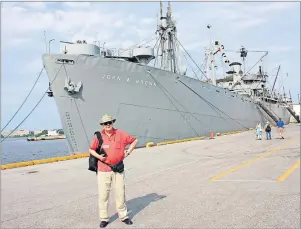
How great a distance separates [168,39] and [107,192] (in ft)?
78.8

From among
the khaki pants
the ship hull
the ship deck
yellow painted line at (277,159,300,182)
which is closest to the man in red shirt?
the khaki pants

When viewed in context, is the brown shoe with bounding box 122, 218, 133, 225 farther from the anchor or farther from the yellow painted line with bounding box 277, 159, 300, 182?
the anchor

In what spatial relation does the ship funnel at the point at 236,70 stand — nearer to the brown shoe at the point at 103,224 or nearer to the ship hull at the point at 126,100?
the ship hull at the point at 126,100

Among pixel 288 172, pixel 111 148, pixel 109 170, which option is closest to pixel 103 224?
pixel 109 170

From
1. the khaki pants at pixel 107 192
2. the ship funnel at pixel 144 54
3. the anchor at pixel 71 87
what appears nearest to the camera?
the khaki pants at pixel 107 192

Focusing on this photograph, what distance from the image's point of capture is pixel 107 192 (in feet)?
14.2

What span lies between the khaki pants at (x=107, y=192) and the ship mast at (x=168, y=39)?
2272 cm

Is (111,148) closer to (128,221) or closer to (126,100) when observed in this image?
(128,221)

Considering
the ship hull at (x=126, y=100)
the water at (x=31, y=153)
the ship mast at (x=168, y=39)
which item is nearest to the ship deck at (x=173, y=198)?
the ship hull at (x=126, y=100)

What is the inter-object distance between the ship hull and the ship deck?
352 inches

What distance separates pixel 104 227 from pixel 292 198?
3.18 m

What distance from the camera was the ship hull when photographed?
1786 cm

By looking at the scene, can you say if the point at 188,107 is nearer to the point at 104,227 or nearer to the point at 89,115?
the point at 89,115

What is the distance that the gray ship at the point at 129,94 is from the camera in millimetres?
17844
